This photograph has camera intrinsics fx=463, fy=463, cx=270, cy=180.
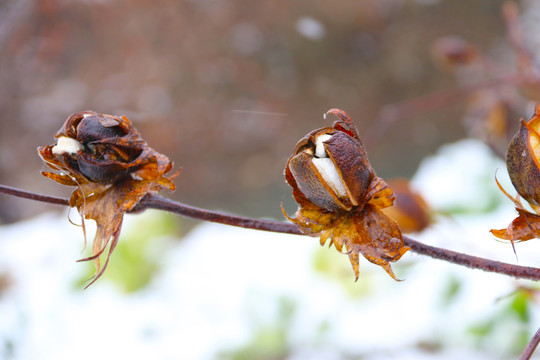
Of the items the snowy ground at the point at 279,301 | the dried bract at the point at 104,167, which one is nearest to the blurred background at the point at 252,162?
the snowy ground at the point at 279,301

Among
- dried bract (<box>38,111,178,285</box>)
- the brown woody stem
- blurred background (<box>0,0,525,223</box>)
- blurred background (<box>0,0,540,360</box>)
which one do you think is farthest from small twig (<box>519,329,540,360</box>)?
blurred background (<box>0,0,525,223</box>)

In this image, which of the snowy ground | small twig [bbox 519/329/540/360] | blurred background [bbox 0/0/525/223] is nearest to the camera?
small twig [bbox 519/329/540/360]

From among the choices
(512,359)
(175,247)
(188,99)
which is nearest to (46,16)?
(188,99)

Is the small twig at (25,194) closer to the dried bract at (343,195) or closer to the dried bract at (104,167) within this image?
the dried bract at (104,167)

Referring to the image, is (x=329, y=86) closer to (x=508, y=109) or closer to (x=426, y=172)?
(x=426, y=172)

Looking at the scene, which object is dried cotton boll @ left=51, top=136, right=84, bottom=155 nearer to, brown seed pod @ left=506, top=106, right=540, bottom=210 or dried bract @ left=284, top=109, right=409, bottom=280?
dried bract @ left=284, top=109, right=409, bottom=280

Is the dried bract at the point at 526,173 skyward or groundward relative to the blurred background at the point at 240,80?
skyward

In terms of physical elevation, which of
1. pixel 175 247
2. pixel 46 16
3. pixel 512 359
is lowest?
pixel 175 247
